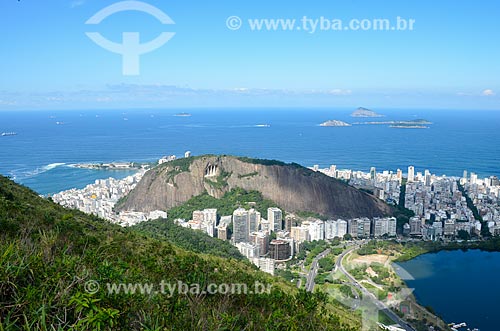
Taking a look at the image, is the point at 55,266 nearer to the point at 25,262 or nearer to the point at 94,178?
the point at 25,262

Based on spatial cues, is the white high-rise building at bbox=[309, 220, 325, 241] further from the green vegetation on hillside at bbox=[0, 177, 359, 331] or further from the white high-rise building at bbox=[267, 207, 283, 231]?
the green vegetation on hillside at bbox=[0, 177, 359, 331]

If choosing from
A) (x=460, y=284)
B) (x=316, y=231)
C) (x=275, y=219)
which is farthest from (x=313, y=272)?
(x=275, y=219)

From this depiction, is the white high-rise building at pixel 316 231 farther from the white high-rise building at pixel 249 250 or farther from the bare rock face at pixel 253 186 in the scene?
the white high-rise building at pixel 249 250

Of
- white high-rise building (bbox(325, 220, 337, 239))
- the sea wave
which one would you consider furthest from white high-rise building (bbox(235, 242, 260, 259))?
the sea wave

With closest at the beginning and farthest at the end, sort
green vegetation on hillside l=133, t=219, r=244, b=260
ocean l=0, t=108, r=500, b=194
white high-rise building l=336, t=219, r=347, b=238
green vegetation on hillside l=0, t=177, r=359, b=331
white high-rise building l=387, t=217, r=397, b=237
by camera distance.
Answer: green vegetation on hillside l=0, t=177, r=359, b=331, green vegetation on hillside l=133, t=219, r=244, b=260, white high-rise building l=336, t=219, r=347, b=238, white high-rise building l=387, t=217, r=397, b=237, ocean l=0, t=108, r=500, b=194

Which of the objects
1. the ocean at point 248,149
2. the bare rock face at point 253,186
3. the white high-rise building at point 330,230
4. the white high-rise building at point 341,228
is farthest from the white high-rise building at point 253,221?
the ocean at point 248,149
